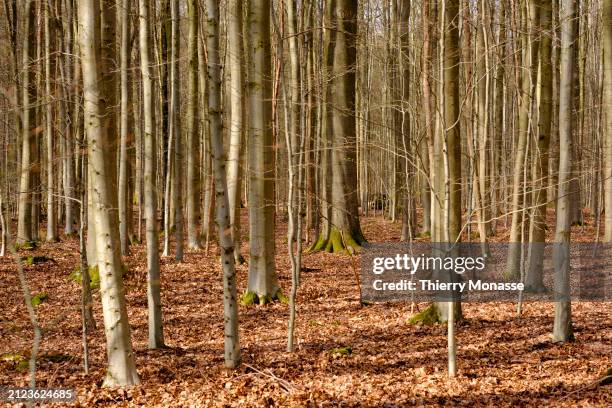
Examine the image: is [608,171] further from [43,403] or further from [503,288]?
[43,403]

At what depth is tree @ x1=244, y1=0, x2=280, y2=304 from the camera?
33.7ft

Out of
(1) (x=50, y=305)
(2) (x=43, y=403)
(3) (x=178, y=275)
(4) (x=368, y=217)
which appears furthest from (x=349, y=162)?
(4) (x=368, y=217)

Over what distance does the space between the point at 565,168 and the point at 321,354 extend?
3.78 m

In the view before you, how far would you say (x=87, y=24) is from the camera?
576 centimetres

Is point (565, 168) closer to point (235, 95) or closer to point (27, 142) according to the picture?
point (235, 95)

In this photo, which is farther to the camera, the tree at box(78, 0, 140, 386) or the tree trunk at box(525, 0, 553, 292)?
the tree trunk at box(525, 0, 553, 292)

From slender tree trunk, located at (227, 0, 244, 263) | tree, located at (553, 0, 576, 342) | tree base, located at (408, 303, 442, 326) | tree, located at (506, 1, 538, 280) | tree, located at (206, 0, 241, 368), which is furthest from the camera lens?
tree, located at (506, 1, 538, 280)

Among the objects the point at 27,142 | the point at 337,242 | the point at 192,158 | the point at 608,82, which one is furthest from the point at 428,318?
the point at 27,142

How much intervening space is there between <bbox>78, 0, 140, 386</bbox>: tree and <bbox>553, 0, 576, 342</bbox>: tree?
509cm

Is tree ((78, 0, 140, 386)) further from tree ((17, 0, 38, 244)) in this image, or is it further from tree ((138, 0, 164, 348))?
tree ((17, 0, 38, 244))

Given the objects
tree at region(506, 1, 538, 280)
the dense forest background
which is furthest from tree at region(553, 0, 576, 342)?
tree at region(506, 1, 538, 280)

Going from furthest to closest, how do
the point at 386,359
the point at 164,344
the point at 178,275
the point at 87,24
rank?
the point at 178,275 < the point at 164,344 < the point at 386,359 < the point at 87,24

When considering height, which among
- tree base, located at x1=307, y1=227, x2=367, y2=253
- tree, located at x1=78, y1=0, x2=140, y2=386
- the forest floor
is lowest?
the forest floor

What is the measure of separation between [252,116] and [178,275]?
4537 millimetres
